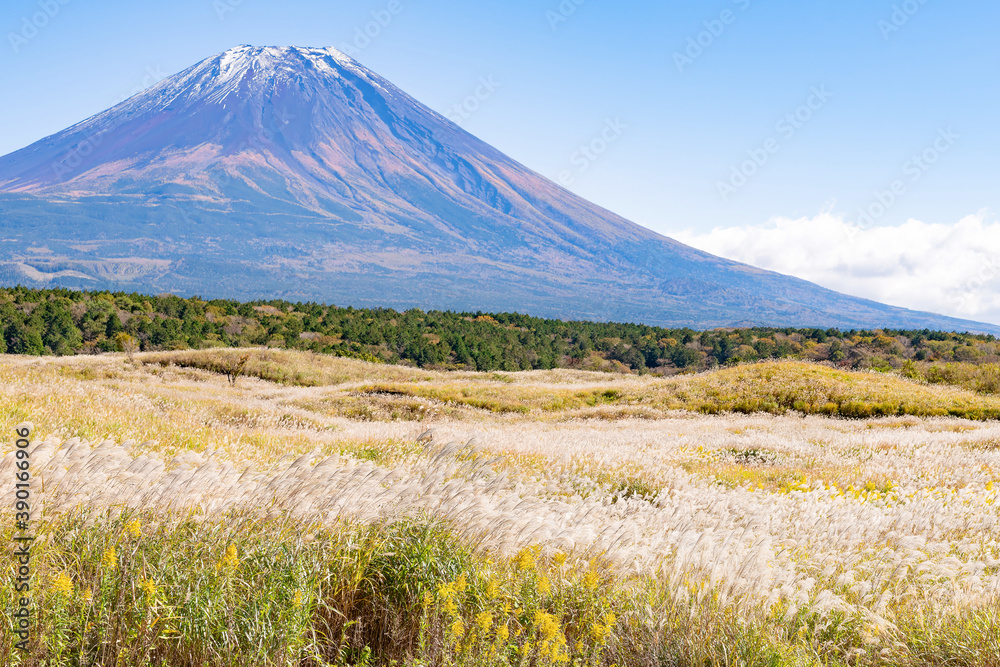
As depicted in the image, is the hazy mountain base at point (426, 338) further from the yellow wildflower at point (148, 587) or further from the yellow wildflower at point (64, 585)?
the yellow wildflower at point (64, 585)

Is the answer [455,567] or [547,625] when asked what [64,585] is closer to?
[455,567]

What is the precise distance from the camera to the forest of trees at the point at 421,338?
60.1 metres

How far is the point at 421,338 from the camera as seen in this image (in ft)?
243

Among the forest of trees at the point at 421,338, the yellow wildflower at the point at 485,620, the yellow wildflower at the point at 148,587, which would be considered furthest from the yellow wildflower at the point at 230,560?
the forest of trees at the point at 421,338

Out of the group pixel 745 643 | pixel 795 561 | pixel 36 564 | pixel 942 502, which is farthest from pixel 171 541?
pixel 942 502

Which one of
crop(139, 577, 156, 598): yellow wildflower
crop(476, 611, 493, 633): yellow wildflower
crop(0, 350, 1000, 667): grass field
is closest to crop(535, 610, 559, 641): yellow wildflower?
crop(0, 350, 1000, 667): grass field

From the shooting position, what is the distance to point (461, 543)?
171 inches

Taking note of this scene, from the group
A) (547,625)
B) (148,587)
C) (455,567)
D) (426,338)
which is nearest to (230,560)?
(148,587)

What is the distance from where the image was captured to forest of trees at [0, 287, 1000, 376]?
60.1 meters

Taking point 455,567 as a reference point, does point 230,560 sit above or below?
above

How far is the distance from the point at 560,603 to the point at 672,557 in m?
1.34

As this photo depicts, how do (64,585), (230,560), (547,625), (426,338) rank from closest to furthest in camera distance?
(64,585)
(547,625)
(230,560)
(426,338)

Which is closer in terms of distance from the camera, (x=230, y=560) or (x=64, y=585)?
(x=64, y=585)

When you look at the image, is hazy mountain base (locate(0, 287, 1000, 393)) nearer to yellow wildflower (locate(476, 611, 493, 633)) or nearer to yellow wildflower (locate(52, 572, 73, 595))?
yellow wildflower (locate(52, 572, 73, 595))
